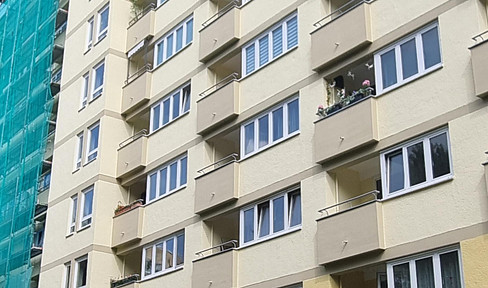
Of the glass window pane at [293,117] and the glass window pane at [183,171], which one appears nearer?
the glass window pane at [293,117]

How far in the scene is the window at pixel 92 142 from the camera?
27.8 meters

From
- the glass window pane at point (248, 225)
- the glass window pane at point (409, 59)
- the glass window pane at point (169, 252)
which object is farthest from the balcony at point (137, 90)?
the glass window pane at point (409, 59)

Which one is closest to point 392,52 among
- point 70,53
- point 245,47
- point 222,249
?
point 245,47

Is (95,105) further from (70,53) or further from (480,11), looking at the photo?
(480,11)

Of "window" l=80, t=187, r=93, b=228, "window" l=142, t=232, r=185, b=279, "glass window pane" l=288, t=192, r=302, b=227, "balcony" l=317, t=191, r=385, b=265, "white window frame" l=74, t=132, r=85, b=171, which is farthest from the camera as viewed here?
"white window frame" l=74, t=132, r=85, b=171

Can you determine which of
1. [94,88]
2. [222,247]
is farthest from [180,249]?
[94,88]

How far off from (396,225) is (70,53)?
19307mm

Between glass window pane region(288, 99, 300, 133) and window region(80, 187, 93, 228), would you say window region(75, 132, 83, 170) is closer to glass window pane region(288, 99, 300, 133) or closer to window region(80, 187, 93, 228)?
window region(80, 187, 93, 228)

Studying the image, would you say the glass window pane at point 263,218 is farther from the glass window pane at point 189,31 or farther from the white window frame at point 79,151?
the white window frame at point 79,151

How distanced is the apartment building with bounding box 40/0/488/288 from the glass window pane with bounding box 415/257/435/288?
0.09 feet

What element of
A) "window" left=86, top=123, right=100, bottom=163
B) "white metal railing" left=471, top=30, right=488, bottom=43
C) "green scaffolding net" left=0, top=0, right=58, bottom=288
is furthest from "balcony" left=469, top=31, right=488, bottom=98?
"green scaffolding net" left=0, top=0, right=58, bottom=288

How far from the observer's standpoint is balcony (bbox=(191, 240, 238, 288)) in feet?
67.4

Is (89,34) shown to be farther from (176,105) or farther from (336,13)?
(336,13)

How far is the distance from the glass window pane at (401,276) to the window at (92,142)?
14.1 meters
